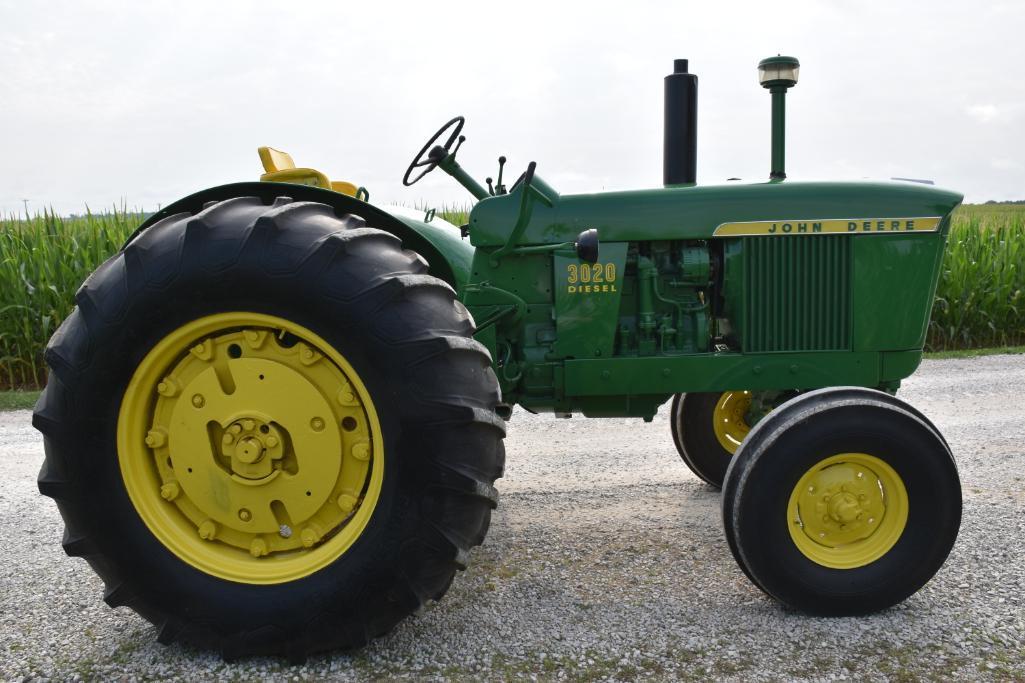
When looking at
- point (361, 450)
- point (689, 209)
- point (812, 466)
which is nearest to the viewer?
point (361, 450)

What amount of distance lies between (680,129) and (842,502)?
1.69 meters

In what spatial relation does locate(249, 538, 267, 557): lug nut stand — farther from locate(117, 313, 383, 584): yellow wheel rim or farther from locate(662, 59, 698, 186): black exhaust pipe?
locate(662, 59, 698, 186): black exhaust pipe

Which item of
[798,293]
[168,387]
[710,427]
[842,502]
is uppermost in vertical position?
[798,293]

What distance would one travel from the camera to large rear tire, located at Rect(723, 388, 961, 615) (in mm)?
2939

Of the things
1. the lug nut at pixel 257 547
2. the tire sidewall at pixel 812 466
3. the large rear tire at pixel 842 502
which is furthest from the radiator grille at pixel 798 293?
the lug nut at pixel 257 547

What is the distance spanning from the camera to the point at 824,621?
2.96 metres

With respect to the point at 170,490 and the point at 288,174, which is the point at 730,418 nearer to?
the point at 288,174

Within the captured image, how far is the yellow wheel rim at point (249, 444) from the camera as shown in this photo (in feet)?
8.96

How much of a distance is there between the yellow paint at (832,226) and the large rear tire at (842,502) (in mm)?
773

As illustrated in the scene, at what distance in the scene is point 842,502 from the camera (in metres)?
3.01

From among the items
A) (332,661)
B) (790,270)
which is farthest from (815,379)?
(332,661)

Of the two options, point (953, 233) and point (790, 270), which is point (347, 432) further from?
point (953, 233)

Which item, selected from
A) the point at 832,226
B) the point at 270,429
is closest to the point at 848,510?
the point at 832,226

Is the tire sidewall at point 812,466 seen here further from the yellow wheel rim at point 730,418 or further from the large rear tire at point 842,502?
the yellow wheel rim at point 730,418
